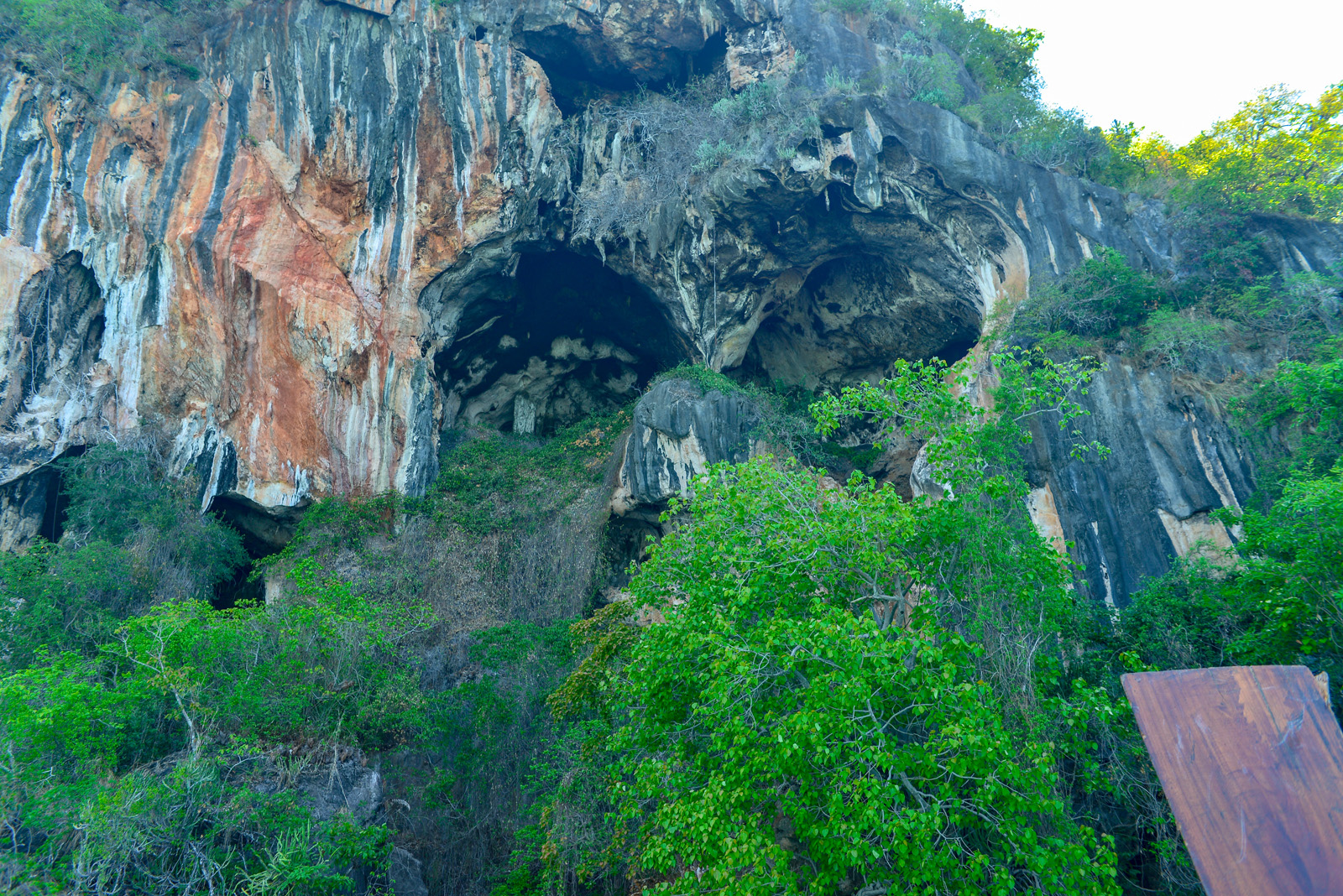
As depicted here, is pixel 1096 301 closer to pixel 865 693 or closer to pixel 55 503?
pixel 865 693

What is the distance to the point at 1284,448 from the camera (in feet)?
38.9

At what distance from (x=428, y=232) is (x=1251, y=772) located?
1875 centimetres

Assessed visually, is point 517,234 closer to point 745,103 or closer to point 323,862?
point 745,103

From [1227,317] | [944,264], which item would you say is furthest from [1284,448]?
[944,264]

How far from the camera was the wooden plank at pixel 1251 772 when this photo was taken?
93.7 inches

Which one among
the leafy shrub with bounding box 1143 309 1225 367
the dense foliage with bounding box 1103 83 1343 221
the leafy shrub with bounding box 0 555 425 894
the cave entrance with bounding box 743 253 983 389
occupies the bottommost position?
the leafy shrub with bounding box 0 555 425 894

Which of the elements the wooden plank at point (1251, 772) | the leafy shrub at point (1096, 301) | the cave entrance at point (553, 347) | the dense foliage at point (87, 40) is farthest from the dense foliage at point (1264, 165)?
the dense foliage at point (87, 40)

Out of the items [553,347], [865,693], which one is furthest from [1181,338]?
[553,347]

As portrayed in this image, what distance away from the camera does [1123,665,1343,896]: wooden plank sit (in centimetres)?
238

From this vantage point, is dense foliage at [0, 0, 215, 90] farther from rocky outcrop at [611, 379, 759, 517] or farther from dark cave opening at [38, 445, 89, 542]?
rocky outcrop at [611, 379, 759, 517]

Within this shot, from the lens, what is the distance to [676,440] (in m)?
17.0

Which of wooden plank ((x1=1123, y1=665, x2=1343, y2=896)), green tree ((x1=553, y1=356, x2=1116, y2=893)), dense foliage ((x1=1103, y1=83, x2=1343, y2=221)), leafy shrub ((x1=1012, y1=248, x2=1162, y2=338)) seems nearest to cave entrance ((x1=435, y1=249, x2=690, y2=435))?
leafy shrub ((x1=1012, y1=248, x2=1162, y2=338))

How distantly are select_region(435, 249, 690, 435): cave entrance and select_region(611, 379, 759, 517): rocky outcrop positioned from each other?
3157mm

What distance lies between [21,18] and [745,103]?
16.1m
